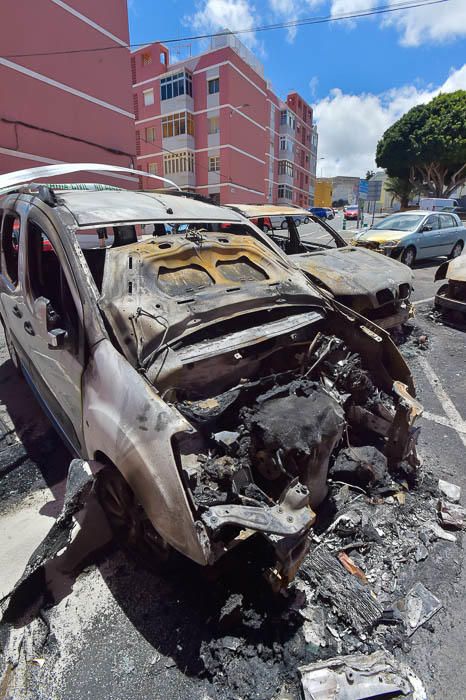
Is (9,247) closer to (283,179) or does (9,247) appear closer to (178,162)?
(178,162)

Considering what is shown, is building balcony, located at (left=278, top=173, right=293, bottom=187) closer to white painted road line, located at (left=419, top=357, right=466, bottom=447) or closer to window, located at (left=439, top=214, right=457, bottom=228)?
window, located at (left=439, top=214, right=457, bottom=228)

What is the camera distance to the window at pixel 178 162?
110 ft

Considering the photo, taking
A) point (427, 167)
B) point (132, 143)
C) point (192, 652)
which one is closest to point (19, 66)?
point (132, 143)

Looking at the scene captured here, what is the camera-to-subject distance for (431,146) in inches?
1218

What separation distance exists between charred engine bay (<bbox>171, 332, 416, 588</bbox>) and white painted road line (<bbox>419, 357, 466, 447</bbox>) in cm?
111

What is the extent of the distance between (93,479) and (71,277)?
1207mm

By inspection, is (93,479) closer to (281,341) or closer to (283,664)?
(283,664)

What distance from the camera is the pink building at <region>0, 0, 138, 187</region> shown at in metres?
13.6

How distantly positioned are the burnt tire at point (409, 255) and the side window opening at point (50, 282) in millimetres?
9870

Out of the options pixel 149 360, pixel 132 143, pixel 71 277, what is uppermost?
pixel 132 143

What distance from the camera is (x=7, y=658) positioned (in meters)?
1.84

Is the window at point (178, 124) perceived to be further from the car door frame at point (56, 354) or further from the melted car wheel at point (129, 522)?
the melted car wheel at point (129, 522)

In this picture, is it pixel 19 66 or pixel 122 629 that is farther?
pixel 19 66

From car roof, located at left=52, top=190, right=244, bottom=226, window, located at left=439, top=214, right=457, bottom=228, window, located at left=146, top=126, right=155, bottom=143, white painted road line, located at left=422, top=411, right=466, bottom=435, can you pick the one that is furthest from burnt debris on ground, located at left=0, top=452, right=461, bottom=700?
window, located at left=146, top=126, right=155, bottom=143
